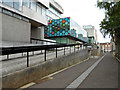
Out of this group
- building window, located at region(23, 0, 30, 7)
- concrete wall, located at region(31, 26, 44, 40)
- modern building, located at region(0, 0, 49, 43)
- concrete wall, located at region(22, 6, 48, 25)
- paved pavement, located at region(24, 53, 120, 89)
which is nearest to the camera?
paved pavement, located at region(24, 53, 120, 89)

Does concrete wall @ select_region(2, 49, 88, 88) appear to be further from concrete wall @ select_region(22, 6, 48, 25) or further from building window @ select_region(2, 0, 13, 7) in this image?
concrete wall @ select_region(22, 6, 48, 25)

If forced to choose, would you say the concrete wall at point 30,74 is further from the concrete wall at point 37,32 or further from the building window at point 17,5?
the concrete wall at point 37,32

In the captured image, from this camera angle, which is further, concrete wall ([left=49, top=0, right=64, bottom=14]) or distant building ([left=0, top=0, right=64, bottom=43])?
concrete wall ([left=49, top=0, right=64, bottom=14])

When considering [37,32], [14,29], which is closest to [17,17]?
[14,29]

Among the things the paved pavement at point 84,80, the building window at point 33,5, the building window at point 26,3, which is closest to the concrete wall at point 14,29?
the building window at point 26,3

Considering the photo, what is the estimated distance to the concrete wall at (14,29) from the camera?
1221 cm

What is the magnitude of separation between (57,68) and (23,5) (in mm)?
12690

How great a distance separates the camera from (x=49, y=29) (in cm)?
4084

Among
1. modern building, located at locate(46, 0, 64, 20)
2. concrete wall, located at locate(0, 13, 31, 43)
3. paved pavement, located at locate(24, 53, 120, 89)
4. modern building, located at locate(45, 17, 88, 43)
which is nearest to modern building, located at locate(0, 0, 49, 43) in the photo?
concrete wall, located at locate(0, 13, 31, 43)

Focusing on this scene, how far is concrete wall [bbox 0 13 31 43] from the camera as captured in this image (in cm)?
1221

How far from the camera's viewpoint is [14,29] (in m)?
13.6

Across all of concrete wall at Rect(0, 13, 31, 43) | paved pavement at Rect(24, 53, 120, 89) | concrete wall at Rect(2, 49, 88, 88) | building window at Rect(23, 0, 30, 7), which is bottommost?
paved pavement at Rect(24, 53, 120, 89)

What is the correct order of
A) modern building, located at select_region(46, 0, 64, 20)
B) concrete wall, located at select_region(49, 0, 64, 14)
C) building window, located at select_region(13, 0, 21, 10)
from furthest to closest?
concrete wall, located at select_region(49, 0, 64, 14)
modern building, located at select_region(46, 0, 64, 20)
building window, located at select_region(13, 0, 21, 10)

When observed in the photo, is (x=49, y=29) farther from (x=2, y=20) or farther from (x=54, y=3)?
(x=2, y=20)
